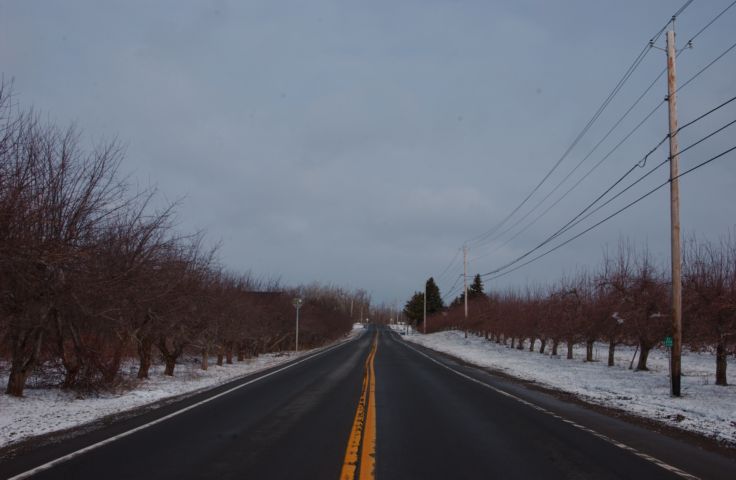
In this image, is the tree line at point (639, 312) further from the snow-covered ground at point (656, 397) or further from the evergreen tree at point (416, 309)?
the evergreen tree at point (416, 309)

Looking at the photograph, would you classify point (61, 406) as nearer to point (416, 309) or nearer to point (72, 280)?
point (72, 280)

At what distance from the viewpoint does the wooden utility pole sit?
634 inches

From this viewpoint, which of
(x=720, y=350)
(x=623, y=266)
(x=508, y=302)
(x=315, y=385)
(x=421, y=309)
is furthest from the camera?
(x=421, y=309)

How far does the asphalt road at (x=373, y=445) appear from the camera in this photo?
652 cm

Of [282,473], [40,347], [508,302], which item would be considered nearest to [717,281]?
[282,473]

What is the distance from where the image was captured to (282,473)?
6.29 meters

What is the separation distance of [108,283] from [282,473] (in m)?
8.53

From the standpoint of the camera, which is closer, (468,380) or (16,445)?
(16,445)

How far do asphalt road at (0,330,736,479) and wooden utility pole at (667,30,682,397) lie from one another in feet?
15.2

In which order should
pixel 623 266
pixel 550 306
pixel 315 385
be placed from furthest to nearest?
pixel 550 306, pixel 623 266, pixel 315 385

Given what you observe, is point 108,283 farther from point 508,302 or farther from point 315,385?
point 508,302

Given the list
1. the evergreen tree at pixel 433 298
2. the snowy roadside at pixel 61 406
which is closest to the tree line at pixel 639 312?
the snowy roadside at pixel 61 406

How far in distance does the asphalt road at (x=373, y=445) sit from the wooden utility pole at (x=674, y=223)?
4628 mm

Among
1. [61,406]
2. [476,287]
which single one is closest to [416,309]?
[476,287]
